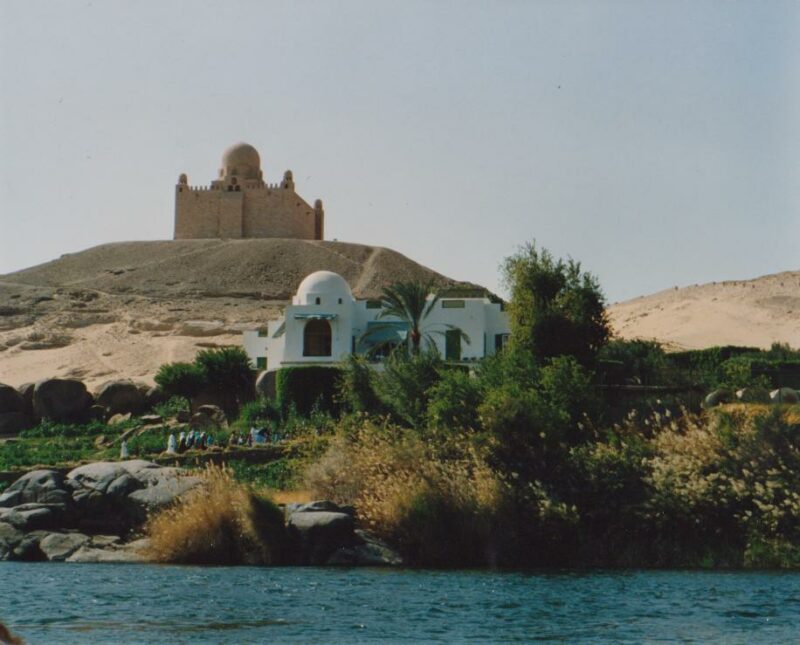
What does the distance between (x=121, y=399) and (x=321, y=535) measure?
2183cm

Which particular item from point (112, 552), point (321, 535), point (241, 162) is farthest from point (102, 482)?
point (241, 162)

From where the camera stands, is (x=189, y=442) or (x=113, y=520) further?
(x=189, y=442)

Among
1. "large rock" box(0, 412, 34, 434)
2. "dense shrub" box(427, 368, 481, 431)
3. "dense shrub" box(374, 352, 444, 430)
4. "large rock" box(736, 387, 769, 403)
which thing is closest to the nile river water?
"dense shrub" box(427, 368, 481, 431)

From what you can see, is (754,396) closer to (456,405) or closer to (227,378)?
(456,405)

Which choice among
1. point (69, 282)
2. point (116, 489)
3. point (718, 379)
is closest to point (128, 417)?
point (116, 489)

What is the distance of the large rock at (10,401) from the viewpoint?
140ft

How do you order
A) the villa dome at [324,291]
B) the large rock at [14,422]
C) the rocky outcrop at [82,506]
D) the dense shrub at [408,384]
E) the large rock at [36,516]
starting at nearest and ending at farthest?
the rocky outcrop at [82,506]
the large rock at [36,516]
the dense shrub at [408,384]
the large rock at [14,422]
the villa dome at [324,291]

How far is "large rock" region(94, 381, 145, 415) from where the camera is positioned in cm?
4256

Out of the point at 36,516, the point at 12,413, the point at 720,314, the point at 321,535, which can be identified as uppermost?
the point at 720,314

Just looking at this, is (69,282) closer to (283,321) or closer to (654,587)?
(283,321)

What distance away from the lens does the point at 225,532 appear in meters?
22.5

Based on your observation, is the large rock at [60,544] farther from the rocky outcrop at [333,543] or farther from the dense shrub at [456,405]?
the dense shrub at [456,405]

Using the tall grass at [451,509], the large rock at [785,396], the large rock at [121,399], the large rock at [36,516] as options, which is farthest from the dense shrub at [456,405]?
the large rock at [121,399]

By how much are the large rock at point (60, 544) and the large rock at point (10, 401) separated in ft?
63.5
